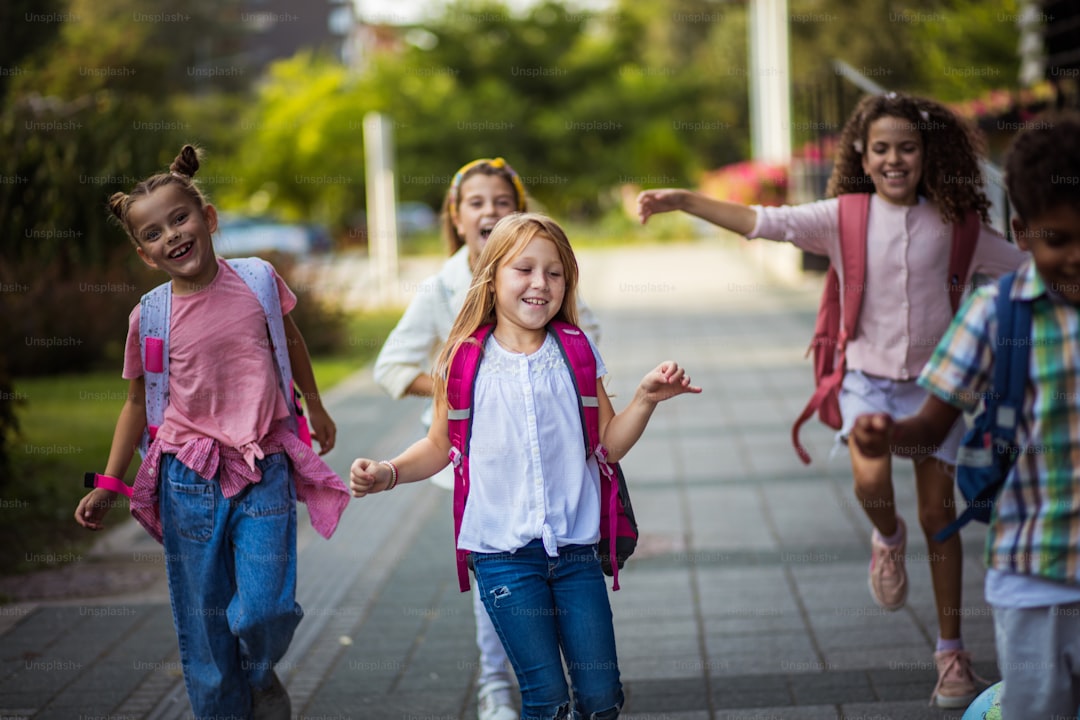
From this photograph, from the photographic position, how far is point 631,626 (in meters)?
5.22

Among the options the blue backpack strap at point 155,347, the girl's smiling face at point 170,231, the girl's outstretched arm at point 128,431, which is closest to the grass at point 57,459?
the girl's outstretched arm at point 128,431

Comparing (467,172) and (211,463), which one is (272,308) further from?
(467,172)

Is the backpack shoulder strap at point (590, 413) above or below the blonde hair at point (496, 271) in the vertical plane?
below

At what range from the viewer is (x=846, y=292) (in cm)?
418

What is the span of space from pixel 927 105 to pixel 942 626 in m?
1.68

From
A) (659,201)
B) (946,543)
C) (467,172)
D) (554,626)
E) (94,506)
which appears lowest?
(946,543)

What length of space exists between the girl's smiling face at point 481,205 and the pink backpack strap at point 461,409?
2.76 ft

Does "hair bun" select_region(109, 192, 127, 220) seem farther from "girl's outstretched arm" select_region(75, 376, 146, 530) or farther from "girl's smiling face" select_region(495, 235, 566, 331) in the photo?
"girl's smiling face" select_region(495, 235, 566, 331)

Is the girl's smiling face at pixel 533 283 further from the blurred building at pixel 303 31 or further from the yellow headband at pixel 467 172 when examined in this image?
the blurred building at pixel 303 31

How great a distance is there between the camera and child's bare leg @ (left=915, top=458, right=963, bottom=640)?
408 centimetres

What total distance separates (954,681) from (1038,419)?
5.86 ft

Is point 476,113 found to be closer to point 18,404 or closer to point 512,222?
point 18,404

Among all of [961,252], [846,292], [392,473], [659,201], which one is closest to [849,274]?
[846,292]

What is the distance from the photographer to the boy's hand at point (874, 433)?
255 cm
